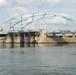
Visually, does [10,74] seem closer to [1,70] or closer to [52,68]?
[1,70]

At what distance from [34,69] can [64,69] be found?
5.53m

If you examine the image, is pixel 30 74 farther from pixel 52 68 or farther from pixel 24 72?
pixel 52 68

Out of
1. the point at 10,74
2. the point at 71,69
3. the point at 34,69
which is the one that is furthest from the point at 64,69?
the point at 10,74

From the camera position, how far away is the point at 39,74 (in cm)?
6306

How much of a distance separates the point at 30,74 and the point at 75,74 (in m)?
7.43

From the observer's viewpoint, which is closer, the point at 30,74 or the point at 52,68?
the point at 30,74

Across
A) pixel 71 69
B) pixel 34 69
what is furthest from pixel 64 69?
pixel 34 69

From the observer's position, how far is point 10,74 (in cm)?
6316

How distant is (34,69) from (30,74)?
7278 millimetres

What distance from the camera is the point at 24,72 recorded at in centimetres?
6594

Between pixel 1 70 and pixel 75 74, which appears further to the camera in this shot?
pixel 1 70

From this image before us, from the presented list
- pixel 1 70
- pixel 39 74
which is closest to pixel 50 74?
pixel 39 74

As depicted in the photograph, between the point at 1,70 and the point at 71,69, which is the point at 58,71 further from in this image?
the point at 1,70

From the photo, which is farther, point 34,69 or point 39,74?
point 34,69
